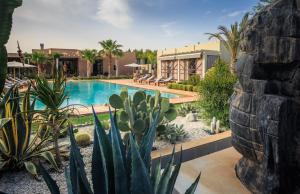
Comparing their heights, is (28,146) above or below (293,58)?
below

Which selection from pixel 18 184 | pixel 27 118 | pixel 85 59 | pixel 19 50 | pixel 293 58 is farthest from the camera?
pixel 85 59

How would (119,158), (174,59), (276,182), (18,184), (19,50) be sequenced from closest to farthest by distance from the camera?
1. (119,158)
2. (276,182)
3. (19,50)
4. (18,184)
5. (174,59)

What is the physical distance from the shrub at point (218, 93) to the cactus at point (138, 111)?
1989 millimetres

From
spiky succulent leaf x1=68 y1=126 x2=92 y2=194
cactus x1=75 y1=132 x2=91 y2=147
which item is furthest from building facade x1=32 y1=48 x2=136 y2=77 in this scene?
spiky succulent leaf x1=68 y1=126 x2=92 y2=194

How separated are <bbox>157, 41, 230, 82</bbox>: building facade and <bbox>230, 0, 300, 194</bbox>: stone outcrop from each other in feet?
67.2

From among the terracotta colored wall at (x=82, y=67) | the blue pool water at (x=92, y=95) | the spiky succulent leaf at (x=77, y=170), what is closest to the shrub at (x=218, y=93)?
the spiky succulent leaf at (x=77, y=170)

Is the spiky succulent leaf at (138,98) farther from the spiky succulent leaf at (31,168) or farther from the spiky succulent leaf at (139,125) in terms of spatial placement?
the spiky succulent leaf at (31,168)

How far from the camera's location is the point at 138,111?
5320mm

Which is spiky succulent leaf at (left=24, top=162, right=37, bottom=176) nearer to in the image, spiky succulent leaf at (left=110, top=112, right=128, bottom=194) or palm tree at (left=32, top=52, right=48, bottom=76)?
spiky succulent leaf at (left=110, top=112, right=128, bottom=194)

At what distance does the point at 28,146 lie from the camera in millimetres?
4371

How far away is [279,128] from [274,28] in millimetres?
1110

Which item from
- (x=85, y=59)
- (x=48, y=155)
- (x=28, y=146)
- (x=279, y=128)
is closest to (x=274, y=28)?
(x=279, y=128)

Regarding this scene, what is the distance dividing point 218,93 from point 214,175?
4127mm

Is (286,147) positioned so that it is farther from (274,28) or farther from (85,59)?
(85,59)
